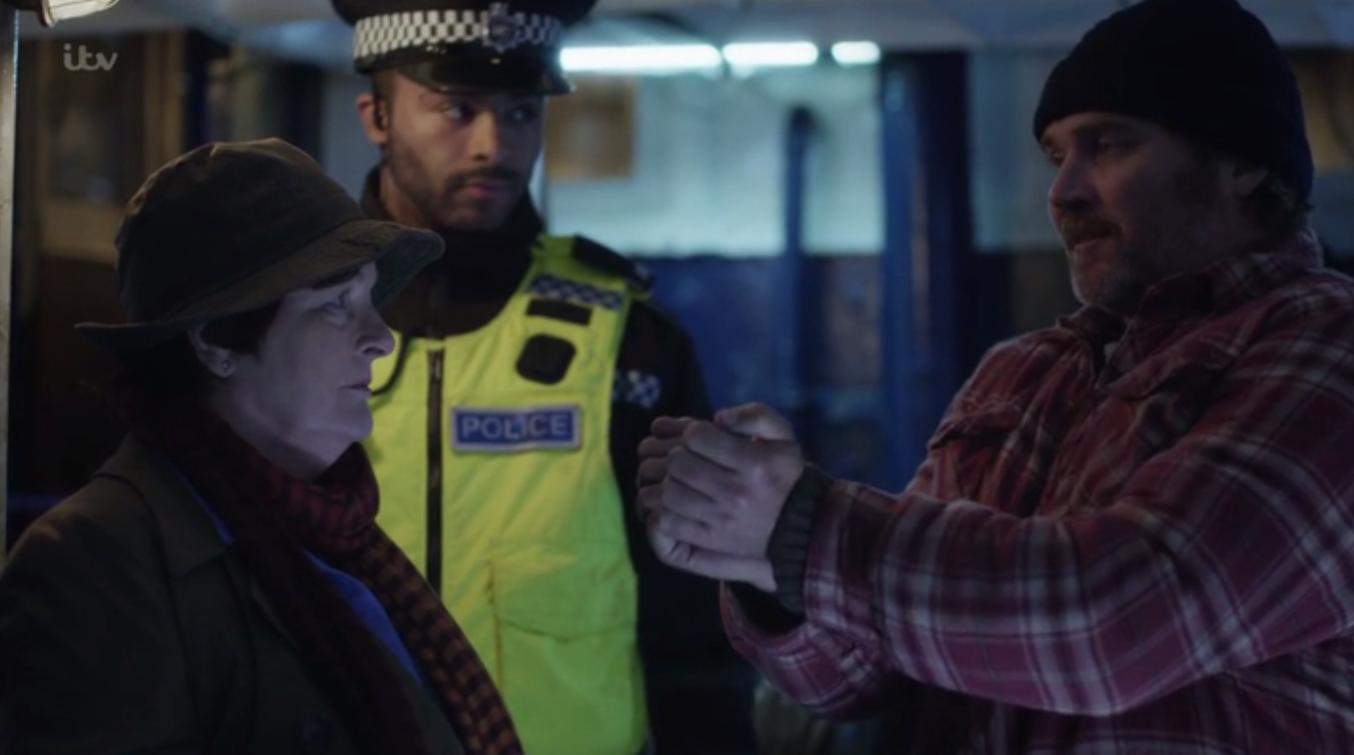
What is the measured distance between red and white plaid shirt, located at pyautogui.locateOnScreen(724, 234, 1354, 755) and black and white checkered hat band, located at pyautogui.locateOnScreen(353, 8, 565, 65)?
135cm

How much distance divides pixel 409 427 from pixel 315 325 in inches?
27.9

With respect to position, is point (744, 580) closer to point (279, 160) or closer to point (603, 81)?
point (279, 160)

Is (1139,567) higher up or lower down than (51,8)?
lower down

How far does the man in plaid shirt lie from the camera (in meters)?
1.64

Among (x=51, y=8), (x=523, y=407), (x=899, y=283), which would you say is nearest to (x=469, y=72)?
(x=523, y=407)

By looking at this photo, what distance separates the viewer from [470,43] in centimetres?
278

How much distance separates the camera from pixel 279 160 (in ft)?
6.18

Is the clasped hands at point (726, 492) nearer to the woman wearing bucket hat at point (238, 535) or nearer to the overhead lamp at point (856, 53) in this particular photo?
the woman wearing bucket hat at point (238, 535)

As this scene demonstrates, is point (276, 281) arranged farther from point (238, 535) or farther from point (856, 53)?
point (856, 53)

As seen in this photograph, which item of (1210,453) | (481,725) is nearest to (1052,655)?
(1210,453)

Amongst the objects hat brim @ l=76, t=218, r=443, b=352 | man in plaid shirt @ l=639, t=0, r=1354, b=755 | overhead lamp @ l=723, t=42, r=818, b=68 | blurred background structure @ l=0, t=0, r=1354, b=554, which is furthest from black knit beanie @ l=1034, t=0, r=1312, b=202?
overhead lamp @ l=723, t=42, r=818, b=68

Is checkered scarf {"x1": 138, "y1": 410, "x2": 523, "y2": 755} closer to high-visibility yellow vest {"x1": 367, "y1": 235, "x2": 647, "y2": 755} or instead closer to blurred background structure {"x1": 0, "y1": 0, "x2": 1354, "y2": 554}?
high-visibility yellow vest {"x1": 367, "y1": 235, "x2": 647, "y2": 755}

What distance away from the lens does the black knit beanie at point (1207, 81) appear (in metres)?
1.96

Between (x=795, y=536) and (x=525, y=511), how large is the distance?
39.3 inches
